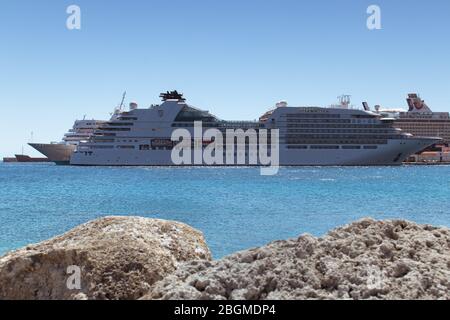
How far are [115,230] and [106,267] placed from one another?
0.45 metres

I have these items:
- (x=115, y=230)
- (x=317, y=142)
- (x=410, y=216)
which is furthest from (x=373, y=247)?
(x=317, y=142)

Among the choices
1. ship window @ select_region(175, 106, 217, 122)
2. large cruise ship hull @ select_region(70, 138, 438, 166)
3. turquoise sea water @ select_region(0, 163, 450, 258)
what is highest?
ship window @ select_region(175, 106, 217, 122)

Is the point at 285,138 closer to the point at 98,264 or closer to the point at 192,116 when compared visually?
the point at 192,116

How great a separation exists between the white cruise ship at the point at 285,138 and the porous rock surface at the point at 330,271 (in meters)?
71.6

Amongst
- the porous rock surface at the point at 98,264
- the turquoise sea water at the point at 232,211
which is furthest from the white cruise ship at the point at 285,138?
the porous rock surface at the point at 98,264

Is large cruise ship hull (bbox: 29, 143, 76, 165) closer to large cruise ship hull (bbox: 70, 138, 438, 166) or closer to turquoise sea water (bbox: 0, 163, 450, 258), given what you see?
large cruise ship hull (bbox: 70, 138, 438, 166)

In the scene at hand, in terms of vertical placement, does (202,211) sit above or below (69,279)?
below

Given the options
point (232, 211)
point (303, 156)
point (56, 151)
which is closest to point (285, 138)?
point (303, 156)

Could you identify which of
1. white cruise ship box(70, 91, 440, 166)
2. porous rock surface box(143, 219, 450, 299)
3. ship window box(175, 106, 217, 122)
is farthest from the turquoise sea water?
ship window box(175, 106, 217, 122)

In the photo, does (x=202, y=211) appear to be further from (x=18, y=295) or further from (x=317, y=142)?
(x=317, y=142)

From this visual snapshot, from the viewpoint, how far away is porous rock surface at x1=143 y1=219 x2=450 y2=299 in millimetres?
2723
